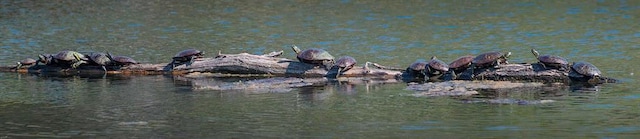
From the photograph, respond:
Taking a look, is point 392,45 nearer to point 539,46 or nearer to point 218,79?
point 539,46

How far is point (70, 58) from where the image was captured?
17.3 meters

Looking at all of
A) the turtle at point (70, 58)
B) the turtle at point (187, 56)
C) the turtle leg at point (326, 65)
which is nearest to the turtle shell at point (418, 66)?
the turtle leg at point (326, 65)

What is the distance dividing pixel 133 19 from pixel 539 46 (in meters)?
12.1

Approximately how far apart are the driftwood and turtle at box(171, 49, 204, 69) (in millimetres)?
91

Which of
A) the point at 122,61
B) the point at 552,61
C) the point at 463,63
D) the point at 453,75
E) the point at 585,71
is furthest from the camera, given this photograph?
the point at 122,61

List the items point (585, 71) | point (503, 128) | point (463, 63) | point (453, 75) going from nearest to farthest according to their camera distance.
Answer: point (503, 128) < point (585, 71) < point (463, 63) < point (453, 75)

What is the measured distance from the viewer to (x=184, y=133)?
1091 centimetres

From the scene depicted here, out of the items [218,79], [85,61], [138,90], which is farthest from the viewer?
[85,61]

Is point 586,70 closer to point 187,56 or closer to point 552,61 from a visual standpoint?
point 552,61

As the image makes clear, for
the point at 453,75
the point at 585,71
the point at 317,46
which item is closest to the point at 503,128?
the point at 585,71

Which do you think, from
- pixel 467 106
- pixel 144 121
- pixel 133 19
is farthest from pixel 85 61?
pixel 133 19

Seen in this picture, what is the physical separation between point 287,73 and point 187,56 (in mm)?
1629

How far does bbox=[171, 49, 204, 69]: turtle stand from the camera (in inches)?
659

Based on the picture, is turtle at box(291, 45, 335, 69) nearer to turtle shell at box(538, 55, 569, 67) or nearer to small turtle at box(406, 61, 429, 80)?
small turtle at box(406, 61, 429, 80)
